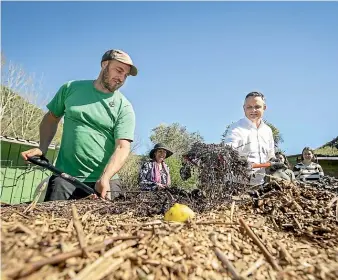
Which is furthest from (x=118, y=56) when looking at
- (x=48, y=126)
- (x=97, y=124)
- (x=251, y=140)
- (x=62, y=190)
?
(x=251, y=140)

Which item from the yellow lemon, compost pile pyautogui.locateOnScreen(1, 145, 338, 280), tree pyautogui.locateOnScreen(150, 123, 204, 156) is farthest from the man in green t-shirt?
tree pyautogui.locateOnScreen(150, 123, 204, 156)

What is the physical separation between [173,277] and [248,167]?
140cm

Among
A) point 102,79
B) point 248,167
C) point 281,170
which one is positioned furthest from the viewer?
point 102,79

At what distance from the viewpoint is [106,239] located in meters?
1.01

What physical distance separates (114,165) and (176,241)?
1.40 meters

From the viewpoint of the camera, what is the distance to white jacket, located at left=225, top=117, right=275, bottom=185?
2.84 m

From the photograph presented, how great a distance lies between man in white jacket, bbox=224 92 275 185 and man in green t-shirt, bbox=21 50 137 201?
0.97m

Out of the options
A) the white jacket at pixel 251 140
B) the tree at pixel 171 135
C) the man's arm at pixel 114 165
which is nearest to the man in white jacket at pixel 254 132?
the white jacket at pixel 251 140

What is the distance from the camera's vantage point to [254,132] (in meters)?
3.09

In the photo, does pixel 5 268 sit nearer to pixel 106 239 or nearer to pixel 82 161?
pixel 106 239

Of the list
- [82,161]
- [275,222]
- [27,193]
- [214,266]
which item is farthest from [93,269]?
[27,193]

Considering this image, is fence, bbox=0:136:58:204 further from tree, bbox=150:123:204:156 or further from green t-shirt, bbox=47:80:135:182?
tree, bbox=150:123:204:156

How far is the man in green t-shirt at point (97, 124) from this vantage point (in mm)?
2633

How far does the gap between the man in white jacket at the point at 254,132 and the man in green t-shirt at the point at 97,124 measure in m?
0.97
